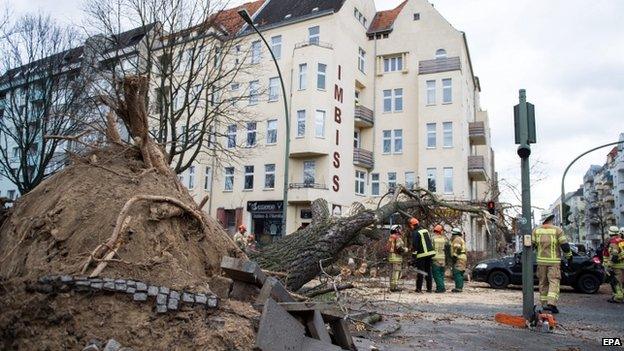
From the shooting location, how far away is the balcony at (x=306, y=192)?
3042 centimetres

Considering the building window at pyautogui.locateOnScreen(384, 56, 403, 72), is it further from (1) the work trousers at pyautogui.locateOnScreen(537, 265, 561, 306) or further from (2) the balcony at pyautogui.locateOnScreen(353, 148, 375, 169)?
(1) the work trousers at pyautogui.locateOnScreen(537, 265, 561, 306)

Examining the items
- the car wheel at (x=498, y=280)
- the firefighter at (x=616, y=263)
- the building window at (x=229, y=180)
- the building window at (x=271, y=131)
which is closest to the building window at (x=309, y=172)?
the building window at (x=271, y=131)

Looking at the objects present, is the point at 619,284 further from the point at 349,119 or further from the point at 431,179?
the point at 349,119

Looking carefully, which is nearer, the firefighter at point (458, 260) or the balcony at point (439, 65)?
the firefighter at point (458, 260)

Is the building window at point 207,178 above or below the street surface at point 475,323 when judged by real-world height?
above

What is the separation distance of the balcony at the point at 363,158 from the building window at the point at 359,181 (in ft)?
2.10

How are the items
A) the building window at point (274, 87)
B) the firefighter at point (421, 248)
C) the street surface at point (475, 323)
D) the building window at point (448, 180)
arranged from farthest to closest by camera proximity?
the building window at point (274, 87)
the building window at point (448, 180)
the firefighter at point (421, 248)
the street surface at point (475, 323)

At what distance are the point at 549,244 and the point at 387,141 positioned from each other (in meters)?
26.1

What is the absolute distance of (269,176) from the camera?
109 ft

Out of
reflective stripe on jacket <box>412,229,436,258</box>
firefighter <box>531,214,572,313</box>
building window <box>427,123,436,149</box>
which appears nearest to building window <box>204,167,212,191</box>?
building window <box>427,123,436,149</box>

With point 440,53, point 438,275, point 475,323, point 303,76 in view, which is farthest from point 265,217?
point 475,323

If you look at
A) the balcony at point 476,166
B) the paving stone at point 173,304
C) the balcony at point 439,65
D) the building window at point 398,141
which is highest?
the balcony at point 439,65

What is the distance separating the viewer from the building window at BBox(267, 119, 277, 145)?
3319 centimetres

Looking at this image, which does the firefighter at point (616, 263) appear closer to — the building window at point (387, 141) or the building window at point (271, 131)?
the building window at point (387, 141)
